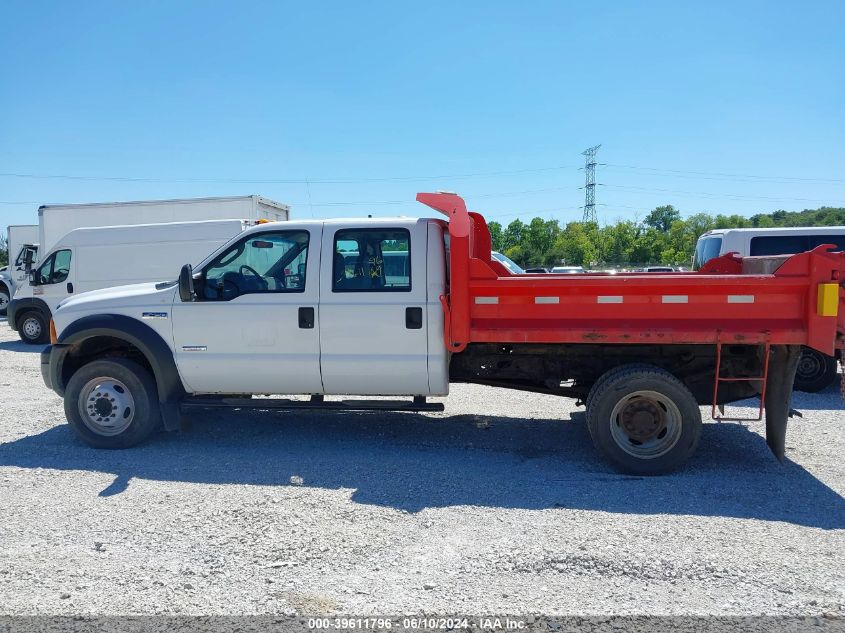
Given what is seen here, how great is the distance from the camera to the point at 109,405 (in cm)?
596

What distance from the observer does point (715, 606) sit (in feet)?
10.7

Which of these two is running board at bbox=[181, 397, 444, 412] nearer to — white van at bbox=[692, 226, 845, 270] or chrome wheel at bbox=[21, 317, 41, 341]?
white van at bbox=[692, 226, 845, 270]

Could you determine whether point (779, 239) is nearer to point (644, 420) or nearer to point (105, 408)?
point (644, 420)

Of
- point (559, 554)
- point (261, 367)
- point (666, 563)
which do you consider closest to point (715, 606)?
point (666, 563)

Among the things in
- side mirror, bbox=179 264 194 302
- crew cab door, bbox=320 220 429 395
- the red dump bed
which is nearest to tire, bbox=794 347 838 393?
the red dump bed

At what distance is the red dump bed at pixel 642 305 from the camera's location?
16.4ft

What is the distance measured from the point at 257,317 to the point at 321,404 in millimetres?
999

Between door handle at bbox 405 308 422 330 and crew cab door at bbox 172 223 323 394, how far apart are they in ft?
2.68

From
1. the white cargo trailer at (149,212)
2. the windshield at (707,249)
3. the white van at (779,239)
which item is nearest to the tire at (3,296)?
the white cargo trailer at (149,212)

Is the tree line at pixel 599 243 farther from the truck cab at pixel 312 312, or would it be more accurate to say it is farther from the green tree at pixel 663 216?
the truck cab at pixel 312 312

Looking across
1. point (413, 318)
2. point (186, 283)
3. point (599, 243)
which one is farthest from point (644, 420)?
point (599, 243)

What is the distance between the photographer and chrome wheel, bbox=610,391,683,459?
206 inches

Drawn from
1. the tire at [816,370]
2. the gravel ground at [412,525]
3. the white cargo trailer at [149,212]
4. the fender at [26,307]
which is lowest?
the gravel ground at [412,525]

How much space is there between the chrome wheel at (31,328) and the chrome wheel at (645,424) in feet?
43.7
